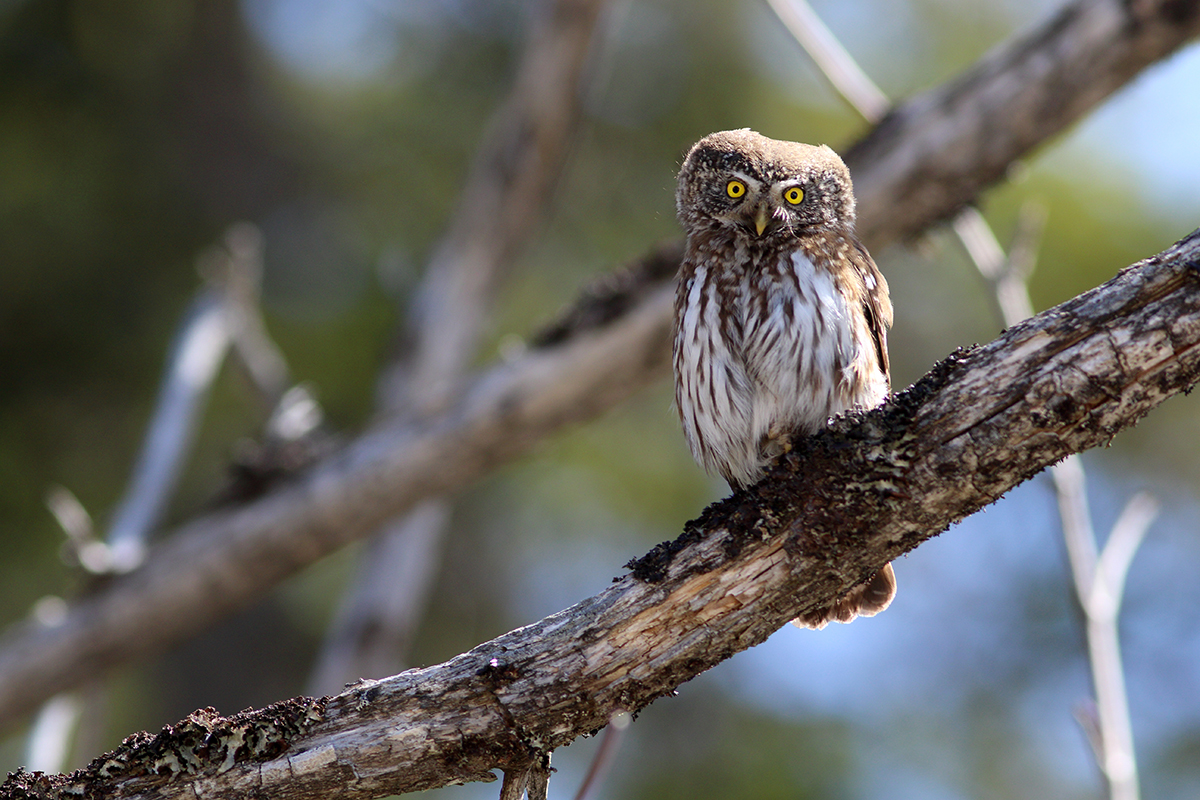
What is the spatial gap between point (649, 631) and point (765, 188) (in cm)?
172

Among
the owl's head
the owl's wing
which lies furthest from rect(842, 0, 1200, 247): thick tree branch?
the owl's wing

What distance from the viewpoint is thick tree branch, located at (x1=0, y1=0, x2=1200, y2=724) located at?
4746 mm

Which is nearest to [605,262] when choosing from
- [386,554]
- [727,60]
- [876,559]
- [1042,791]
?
[727,60]

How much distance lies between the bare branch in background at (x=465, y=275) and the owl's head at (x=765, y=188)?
2.23 m

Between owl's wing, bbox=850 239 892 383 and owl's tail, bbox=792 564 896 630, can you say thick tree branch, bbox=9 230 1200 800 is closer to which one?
owl's tail, bbox=792 564 896 630

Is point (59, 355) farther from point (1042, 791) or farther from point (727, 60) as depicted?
point (1042, 791)

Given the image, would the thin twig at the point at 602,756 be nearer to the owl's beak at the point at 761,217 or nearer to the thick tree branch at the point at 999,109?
the owl's beak at the point at 761,217

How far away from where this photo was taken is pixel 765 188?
145 inches

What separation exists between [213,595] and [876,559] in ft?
13.2

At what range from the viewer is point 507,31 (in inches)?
330

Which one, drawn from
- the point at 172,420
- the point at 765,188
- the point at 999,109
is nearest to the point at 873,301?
the point at 765,188

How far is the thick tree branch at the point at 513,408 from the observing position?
475 cm

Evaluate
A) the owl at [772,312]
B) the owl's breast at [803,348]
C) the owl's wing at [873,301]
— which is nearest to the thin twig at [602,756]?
the owl at [772,312]

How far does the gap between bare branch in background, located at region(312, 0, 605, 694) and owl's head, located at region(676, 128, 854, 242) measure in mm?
2230
